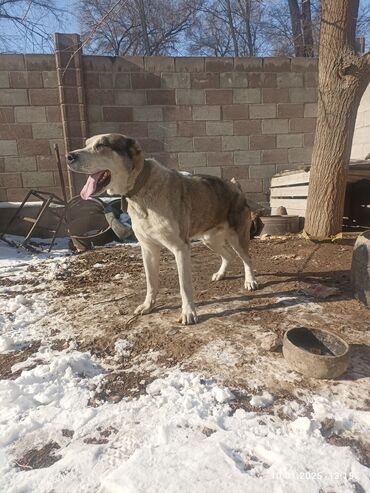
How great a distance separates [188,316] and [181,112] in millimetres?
5550

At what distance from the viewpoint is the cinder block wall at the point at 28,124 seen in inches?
273

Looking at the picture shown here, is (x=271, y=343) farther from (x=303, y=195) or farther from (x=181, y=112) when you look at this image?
(x=181, y=112)

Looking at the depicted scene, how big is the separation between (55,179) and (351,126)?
18.4 feet

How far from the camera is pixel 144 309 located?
3.39 m

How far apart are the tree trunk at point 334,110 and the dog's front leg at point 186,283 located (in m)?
3.13

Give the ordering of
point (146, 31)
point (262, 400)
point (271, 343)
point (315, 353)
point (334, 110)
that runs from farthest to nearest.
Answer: point (146, 31)
point (334, 110)
point (271, 343)
point (315, 353)
point (262, 400)

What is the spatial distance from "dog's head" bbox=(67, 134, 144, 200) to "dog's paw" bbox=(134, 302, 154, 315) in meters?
1.12

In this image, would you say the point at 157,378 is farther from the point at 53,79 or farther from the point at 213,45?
the point at 213,45

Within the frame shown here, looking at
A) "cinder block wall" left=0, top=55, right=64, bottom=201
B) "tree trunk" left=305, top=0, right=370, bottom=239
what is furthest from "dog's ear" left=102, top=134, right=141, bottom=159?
"cinder block wall" left=0, top=55, right=64, bottom=201

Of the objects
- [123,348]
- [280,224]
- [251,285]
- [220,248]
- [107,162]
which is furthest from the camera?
[280,224]

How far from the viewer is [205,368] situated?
7.98ft

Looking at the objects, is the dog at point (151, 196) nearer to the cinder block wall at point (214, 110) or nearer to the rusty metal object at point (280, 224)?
the rusty metal object at point (280, 224)

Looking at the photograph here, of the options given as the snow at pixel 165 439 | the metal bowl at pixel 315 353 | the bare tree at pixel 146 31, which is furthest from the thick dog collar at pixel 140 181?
the bare tree at pixel 146 31

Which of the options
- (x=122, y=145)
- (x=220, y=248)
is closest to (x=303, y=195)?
(x=220, y=248)
